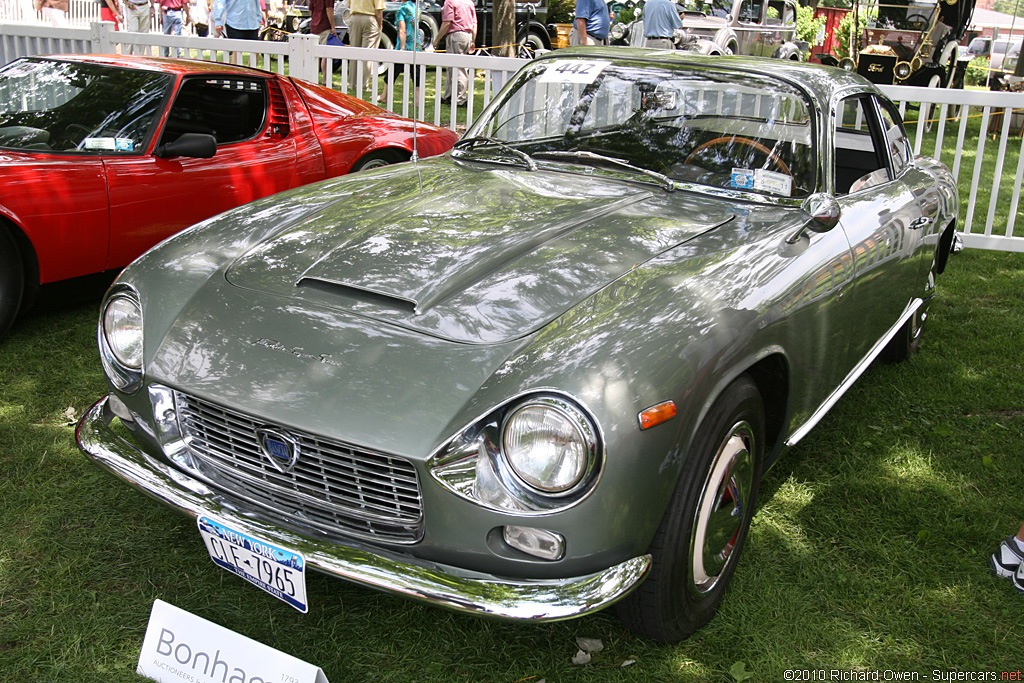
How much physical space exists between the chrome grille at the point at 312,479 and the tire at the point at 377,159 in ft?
11.7

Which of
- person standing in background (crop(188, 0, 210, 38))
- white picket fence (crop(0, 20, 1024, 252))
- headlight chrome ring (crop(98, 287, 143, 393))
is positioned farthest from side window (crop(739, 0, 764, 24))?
headlight chrome ring (crop(98, 287, 143, 393))

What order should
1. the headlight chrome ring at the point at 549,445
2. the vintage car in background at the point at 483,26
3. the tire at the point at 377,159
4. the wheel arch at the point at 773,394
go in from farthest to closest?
the vintage car in background at the point at 483,26, the tire at the point at 377,159, the wheel arch at the point at 773,394, the headlight chrome ring at the point at 549,445

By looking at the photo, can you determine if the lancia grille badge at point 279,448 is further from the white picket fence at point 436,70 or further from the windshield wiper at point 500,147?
the white picket fence at point 436,70

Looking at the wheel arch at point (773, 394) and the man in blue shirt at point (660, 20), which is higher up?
the man in blue shirt at point (660, 20)

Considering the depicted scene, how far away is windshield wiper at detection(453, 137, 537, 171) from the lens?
138 inches

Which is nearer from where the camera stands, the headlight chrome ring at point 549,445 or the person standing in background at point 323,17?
the headlight chrome ring at point 549,445

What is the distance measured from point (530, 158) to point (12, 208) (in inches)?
94.9

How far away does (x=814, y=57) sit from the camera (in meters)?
19.0

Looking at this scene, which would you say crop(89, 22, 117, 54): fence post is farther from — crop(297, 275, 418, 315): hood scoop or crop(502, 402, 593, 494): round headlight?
crop(502, 402, 593, 494): round headlight

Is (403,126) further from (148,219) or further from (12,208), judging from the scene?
(12,208)

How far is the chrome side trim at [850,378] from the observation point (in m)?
2.97

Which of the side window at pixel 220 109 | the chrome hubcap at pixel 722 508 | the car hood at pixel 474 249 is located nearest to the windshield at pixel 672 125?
the car hood at pixel 474 249

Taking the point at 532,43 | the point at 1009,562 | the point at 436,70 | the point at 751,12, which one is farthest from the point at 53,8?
the point at 1009,562

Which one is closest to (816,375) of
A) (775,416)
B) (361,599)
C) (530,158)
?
(775,416)
